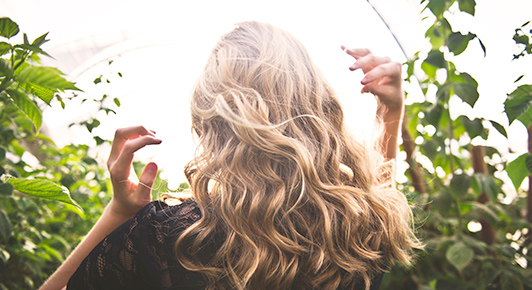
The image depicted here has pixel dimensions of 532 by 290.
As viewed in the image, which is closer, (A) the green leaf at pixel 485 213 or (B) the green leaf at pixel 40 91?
(B) the green leaf at pixel 40 91

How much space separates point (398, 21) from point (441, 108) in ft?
1.93

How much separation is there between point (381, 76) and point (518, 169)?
43 centimetres

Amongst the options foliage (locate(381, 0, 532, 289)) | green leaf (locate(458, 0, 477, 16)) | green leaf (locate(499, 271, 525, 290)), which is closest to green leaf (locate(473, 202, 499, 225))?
foliage (locate(381, 0, 532, 289))

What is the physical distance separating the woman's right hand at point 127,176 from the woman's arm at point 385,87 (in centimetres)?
57

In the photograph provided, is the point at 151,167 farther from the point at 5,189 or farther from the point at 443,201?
the point at 443,201

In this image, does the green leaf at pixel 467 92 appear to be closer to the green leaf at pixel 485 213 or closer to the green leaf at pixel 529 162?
the green leaf at pixel 529 162

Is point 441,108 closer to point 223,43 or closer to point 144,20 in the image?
point 223,43

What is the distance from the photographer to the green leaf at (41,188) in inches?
29.9

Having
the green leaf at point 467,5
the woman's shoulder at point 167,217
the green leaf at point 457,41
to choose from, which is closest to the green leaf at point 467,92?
the green leaf at point 457,41

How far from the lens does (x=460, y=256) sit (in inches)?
46.0

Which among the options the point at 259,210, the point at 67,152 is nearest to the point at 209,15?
the point at 67,152

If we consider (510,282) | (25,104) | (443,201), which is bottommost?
(510,282)

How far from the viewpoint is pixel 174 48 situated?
2.71 meters

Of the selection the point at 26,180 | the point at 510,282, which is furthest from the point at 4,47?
the point at 510,282
